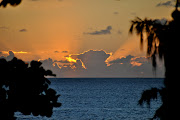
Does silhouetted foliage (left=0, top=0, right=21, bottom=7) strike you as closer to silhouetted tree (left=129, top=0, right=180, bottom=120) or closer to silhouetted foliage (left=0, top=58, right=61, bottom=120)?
silhouetted foliage (left=0, top=58, right=61, bottom=120)

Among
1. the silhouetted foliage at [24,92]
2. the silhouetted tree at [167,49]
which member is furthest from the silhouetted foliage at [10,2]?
the silhouetted tree at [167,49]

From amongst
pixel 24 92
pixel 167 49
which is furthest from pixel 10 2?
pixel 167 49

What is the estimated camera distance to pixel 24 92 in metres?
7.66

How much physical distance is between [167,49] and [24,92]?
4115mm

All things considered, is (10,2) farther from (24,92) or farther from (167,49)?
(167,49)

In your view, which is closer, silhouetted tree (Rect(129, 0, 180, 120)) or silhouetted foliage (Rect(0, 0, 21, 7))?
silhouetted foliage (Rect(0, 0, 21, 7))

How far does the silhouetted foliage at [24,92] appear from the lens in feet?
24.9

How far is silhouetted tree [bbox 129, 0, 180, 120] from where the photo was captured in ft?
27.8

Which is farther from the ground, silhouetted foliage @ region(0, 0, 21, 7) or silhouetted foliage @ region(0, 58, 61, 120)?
silhouetted foliage @ region(0, 0, 21, 7)

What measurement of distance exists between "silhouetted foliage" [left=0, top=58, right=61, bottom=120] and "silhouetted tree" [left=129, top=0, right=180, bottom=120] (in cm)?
306

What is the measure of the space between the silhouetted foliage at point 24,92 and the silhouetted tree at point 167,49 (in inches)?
121

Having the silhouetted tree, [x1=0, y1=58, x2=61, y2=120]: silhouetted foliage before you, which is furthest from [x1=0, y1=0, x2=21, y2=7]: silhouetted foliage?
the silhouetted tree

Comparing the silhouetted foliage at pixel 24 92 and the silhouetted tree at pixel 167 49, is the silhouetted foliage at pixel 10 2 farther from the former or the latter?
the silhouetted tree at pixel 167 49

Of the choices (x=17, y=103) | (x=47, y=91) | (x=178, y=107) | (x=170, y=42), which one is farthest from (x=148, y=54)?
(x=17, y=103)
